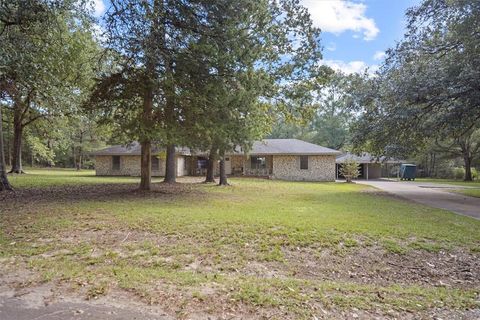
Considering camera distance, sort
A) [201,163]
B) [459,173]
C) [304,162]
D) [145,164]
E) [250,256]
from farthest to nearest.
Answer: [459,173] → [201,163] → [304,162] → [145,164] → [250,256]

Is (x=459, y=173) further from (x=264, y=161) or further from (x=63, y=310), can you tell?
(x=63, y=310)

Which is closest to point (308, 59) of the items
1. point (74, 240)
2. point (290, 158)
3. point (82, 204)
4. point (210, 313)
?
point (82, 204)

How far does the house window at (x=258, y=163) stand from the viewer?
98.3 ft

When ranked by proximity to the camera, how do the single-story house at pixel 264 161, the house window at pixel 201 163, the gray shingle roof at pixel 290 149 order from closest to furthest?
the gray shingle roof at pixel 290 149 < the single-story house at pixel 264 161 < the house window at pixel 201 163

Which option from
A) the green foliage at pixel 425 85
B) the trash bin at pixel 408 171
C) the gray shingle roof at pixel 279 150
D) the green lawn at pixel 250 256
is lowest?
the green lawn at pixel 250 256

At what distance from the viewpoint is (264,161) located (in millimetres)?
29969

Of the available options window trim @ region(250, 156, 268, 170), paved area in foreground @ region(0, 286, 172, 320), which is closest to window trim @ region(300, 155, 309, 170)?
window trim @ region(250, 156, 268, 170)

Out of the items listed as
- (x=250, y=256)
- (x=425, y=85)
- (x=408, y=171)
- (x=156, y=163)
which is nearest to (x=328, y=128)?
(x=408, y=171)

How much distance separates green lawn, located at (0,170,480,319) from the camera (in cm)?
369

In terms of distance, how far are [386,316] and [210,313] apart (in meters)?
1.79

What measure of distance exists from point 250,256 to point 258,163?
2502cm

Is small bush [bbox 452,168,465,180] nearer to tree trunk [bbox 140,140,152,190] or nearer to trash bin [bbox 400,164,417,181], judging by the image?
trash bin [bbox 400,164,417,181]

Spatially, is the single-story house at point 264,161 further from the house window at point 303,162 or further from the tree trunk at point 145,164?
the tree trunk at point 145,164

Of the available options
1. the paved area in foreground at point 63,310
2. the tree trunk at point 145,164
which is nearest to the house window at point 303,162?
the tree trunk at point 145,164
